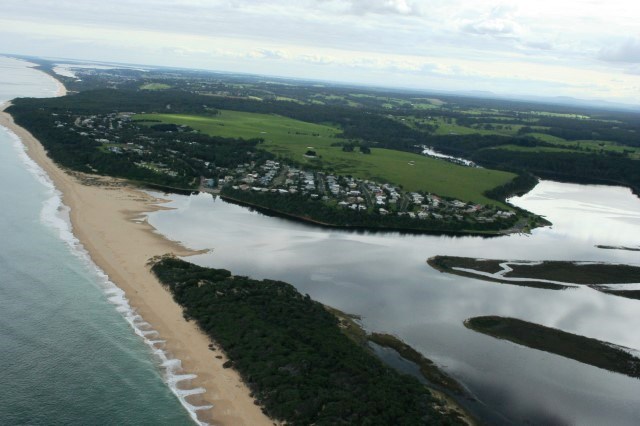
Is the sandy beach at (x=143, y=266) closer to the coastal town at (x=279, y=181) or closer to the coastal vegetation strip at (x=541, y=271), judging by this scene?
the coastal town at (x=279, y=181)

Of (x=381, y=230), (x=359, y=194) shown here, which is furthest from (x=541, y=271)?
(x=359, y=194)

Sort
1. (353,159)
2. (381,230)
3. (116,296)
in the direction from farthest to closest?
(353,159)
(381,230)
(116,296)

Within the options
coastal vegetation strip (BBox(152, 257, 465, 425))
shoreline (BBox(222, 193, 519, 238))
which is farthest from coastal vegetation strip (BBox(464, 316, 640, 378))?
shoreline (BBox(222, 193, 519, 238))

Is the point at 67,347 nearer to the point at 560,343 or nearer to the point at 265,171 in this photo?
the point at 560,343

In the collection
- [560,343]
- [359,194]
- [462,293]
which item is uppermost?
[359,194]

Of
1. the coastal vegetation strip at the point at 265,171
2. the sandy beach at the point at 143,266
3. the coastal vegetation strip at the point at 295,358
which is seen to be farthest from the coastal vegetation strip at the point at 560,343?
the coastal vegetation strip at the point at 265,171
